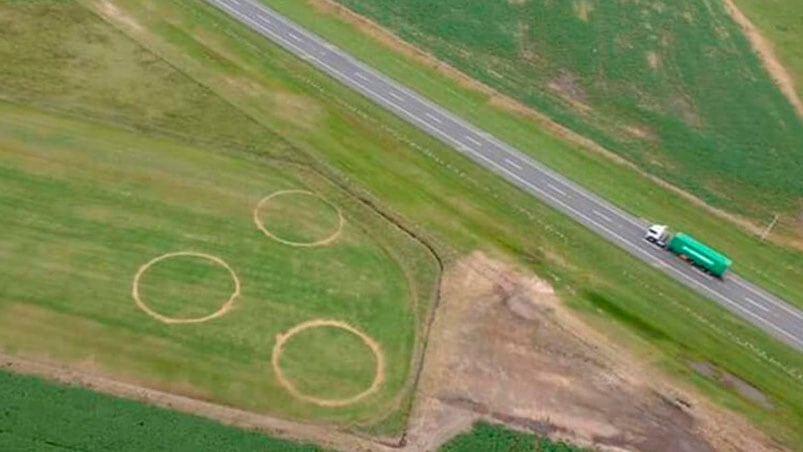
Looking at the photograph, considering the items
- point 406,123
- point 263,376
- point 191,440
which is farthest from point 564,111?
point 191,440

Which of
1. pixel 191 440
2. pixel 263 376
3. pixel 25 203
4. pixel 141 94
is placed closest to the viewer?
pixel 191 440

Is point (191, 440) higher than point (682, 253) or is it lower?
lower

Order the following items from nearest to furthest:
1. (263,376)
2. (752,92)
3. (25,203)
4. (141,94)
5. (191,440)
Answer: (191,440) → (263,376) → (25,203) → (141,94) → (752,92)

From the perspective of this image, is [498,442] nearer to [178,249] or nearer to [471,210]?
[471,210]

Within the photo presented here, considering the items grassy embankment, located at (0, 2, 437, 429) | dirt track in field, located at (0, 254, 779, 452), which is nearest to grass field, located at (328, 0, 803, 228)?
dirt track in field, located at (0, 254, 779, 452)

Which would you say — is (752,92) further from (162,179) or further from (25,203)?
(25,203)

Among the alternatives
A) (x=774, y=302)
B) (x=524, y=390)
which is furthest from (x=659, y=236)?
(x=524, y=390)

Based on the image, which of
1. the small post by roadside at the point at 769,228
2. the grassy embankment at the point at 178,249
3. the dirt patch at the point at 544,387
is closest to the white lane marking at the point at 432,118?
the grassy embankment at the point at 178,249

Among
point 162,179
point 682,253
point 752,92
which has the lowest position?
point 162,179
